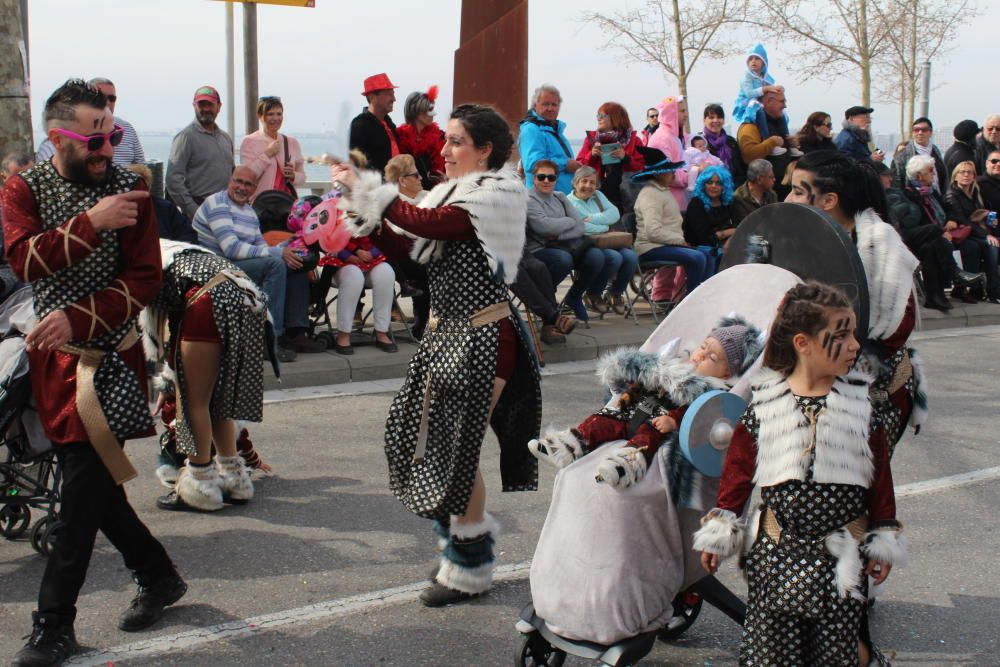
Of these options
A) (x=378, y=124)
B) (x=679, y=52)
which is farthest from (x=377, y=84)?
(x=679, y=52)

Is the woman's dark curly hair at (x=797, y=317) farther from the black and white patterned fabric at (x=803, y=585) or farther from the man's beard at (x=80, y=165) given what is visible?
the man's beard at (x=80, y=165)

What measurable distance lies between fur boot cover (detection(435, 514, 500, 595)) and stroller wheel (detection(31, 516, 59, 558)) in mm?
1639

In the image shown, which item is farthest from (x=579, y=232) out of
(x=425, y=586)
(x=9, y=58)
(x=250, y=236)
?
(x=425, y=586)

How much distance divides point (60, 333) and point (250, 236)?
5.01 m

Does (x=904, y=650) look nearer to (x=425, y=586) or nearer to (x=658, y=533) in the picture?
(x=658, y=533)

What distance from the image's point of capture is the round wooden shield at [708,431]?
375 centimetres

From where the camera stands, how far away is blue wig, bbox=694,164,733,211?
11922 millimetres

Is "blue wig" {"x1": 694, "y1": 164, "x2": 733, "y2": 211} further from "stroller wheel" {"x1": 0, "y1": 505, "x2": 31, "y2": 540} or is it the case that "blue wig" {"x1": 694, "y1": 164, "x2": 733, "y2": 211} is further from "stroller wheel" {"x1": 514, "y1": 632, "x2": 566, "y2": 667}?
"stroller wheel" {"x1": 514, "y1": 632, "x2": 566, "y2": 667}

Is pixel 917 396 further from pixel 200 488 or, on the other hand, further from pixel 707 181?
pixel 707 181

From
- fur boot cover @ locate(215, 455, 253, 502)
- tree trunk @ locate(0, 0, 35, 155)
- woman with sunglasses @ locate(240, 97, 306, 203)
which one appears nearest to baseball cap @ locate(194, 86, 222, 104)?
woman with sunglasses @ locate(240, 97, 306, 203)

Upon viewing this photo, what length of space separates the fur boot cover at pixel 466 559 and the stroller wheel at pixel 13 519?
1.92m

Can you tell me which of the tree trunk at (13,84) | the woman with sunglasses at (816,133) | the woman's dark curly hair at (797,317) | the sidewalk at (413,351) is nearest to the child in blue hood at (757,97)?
the woman with sunglasses at (816,133)

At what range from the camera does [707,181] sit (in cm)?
1193

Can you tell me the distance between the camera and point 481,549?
4.74 m
